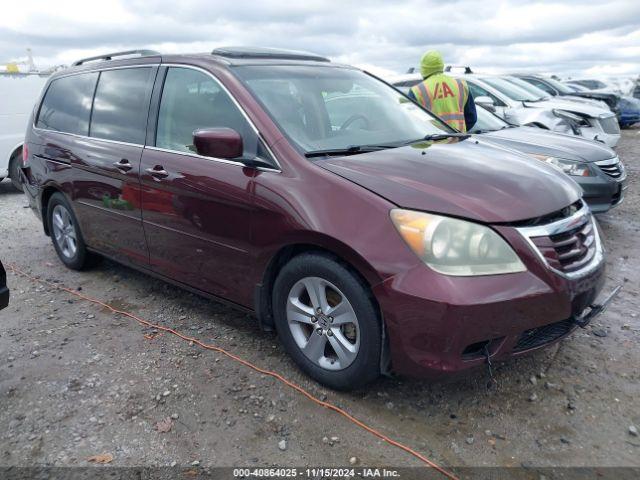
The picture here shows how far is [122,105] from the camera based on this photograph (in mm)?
3953

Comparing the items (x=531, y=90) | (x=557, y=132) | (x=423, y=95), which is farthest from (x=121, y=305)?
(x=531, y=90)

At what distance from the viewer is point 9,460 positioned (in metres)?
2.47

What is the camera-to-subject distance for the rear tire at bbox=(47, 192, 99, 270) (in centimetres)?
466

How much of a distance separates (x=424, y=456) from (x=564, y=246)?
1185mm

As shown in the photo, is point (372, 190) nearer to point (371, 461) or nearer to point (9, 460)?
point (371, 461)

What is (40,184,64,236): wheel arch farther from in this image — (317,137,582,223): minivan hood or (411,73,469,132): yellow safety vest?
(411,73,469,132): yellow safety vest

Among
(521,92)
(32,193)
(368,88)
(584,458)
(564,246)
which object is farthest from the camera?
(521,92)

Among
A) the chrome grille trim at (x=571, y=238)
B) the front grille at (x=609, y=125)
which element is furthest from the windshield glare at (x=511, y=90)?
the chrome grille trim at (x=571, y=238)

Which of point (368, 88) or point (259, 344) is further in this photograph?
point (368, 88)

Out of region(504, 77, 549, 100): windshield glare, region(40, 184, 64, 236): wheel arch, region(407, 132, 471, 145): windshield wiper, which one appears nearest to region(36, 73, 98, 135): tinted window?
region(40, 184, 64, 236): wheel arch

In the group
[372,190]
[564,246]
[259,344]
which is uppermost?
[372,190]

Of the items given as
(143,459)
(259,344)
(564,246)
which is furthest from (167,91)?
(564,246)

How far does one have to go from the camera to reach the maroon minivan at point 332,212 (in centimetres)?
243

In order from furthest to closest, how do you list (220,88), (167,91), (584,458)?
(167,91) → (220,88) → (584,458)
